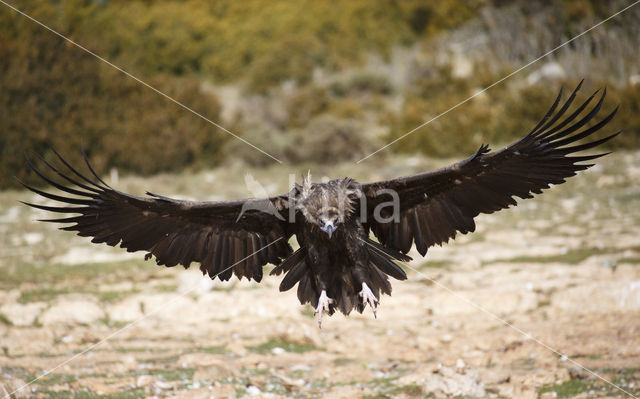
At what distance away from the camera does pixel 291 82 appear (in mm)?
36906

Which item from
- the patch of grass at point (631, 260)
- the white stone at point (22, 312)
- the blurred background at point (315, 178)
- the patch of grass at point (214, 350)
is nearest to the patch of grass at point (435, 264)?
the blurred background at point (315, 178)

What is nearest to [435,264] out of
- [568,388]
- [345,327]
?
[345,327]

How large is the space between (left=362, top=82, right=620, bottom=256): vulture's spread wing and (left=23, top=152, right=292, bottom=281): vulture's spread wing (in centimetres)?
93

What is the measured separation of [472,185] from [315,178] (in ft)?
53.2

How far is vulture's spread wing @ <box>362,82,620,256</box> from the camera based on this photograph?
6383 millimetres

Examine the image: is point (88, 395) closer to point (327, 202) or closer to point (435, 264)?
point (327, 202)

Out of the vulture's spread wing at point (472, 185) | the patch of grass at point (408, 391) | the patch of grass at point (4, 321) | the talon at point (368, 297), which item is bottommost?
the patch of grass at point (408, 391)

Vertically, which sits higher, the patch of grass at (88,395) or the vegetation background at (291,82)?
the vegetation background at (291,82)

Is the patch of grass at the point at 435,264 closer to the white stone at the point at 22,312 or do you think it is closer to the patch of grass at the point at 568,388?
the patch of grass at the point at 568,388

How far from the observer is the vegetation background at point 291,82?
2183 cm

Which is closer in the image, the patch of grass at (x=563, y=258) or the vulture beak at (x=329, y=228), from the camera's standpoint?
the vulture beak at (x=329, y=228)

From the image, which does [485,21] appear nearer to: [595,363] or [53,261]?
[53,261]

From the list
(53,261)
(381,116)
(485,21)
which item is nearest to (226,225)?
(53,261)

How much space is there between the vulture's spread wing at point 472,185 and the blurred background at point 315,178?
140cm
